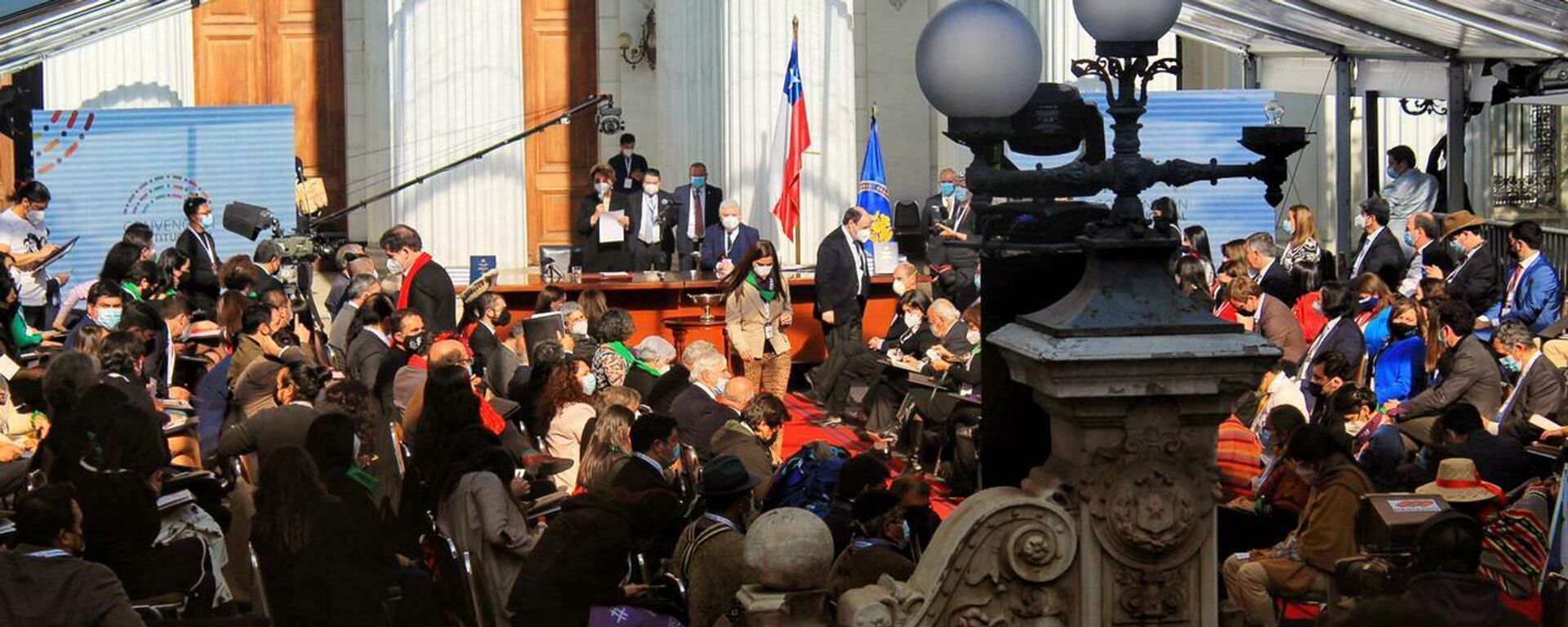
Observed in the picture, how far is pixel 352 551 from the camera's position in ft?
26.1

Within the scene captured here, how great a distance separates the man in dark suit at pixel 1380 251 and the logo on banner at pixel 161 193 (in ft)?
33.0

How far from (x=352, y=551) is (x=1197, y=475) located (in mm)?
3806

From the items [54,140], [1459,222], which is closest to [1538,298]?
[1459,222]

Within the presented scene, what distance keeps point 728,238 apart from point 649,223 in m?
1.96

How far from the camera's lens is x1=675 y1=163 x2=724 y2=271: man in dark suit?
70.0ft

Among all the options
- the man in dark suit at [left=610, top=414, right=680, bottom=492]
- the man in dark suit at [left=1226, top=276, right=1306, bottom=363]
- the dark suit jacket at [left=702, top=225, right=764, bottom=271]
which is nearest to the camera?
the man in dark suit at [left=610, top=414, right=680, bottom=492]

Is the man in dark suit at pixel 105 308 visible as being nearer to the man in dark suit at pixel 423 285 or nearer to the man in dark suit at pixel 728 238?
the man in dark suit at pixel 423 285

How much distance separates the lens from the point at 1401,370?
12.9 meters

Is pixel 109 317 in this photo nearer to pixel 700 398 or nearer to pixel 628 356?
pixel 628 356

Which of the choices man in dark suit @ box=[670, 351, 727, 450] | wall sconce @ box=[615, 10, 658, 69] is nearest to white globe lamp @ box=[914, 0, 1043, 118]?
man in dark suit @ box=[670, 351, 727, 450]

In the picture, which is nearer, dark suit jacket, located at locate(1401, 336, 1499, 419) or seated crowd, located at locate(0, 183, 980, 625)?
seated crowd, located at locate(0, 183, 980, 625)

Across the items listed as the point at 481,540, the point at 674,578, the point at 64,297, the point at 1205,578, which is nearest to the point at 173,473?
the point at 481,540

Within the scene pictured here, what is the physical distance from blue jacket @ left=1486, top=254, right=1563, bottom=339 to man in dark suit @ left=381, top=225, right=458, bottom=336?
7474 millimetres

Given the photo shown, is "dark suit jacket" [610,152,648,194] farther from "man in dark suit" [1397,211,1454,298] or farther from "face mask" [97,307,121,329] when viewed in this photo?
"face mask" [97,307,121,329]
